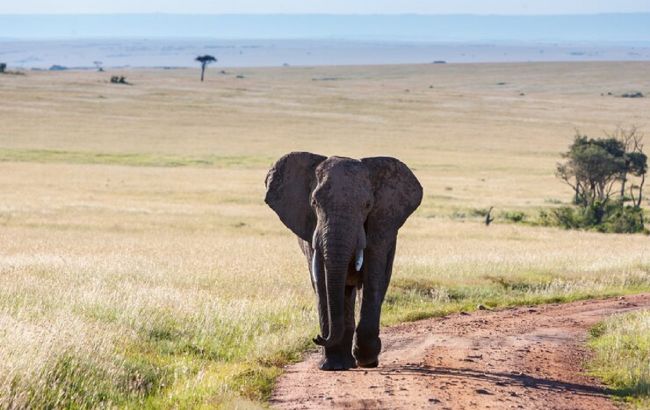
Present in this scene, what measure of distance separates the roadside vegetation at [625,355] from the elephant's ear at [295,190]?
11.6ft

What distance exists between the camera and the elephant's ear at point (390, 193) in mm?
11938

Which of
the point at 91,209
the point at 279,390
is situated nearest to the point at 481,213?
the point at 91,209

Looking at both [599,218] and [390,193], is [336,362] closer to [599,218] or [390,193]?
[390,193]

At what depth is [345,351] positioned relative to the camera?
11.5 metres

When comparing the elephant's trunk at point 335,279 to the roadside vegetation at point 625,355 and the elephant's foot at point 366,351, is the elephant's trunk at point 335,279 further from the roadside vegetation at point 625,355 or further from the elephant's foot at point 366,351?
the roadside vegetation at point 625,355

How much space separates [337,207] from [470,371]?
2.17m

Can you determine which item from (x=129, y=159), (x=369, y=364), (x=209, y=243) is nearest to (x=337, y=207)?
(x=369, y=364)

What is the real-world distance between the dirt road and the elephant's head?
0.85 m

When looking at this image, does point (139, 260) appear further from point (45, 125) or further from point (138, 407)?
point (45, 125)

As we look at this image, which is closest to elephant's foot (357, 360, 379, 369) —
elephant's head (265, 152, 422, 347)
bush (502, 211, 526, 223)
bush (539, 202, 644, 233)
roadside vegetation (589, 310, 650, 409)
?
elephant's head (265, 152, 422, 347)

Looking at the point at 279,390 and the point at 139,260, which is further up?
the point at 279,390

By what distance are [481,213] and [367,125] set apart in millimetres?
54652

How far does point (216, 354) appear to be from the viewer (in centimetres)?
1222

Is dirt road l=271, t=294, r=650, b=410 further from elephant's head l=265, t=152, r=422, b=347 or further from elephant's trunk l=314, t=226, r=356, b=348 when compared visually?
elephant's head l=265, t=152, r=422, b=347
